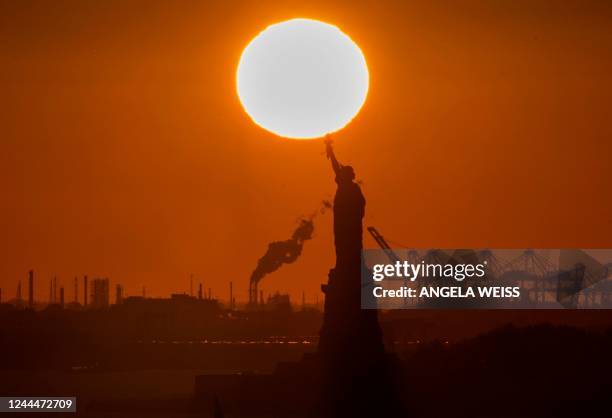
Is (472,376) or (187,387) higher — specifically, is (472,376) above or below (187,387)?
below

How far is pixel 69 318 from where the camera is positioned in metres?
127

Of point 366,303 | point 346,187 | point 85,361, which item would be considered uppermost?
point 85,361

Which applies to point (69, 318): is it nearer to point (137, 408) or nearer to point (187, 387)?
point (187, 387)

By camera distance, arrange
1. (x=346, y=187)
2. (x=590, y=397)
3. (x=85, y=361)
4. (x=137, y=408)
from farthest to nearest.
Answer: (x=85, y=361) < (x=137, y=408) < (x=590, y=397) < (x=346, y=187)

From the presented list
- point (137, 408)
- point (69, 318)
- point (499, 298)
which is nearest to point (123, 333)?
point (69, 318)

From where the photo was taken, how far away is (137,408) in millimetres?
57781

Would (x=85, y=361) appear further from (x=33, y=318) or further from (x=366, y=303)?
(x=366, y=303)

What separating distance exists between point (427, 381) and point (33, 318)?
78.0m

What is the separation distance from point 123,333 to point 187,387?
50865 millimetres

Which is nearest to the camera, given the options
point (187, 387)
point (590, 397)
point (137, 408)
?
point (590, 397)

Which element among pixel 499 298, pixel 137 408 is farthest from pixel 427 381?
pixel 499 298

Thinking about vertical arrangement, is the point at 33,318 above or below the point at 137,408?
above

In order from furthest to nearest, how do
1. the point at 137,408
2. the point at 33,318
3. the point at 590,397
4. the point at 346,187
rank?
the point at 33,318
the point at 137,408
the point at 590,397
the point at 346,187

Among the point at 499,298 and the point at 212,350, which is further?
the point at 212,350
